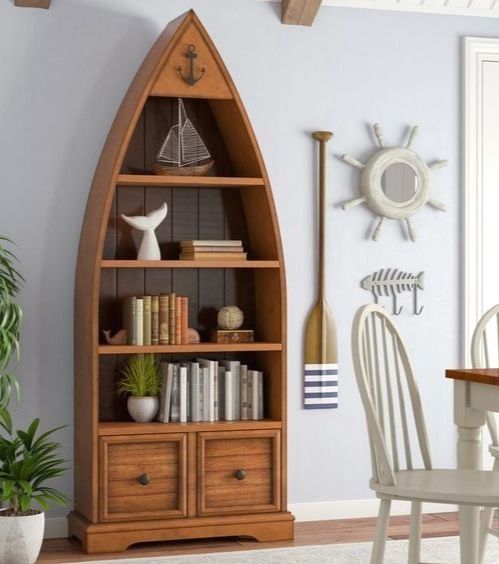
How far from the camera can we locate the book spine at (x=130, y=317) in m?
4.22

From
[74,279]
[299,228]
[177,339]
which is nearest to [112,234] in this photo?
[74,279]

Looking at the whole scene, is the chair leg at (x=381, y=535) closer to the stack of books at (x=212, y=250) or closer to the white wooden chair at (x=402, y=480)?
the white wooden chair at (x=402, y=480)

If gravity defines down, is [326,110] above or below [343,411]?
above

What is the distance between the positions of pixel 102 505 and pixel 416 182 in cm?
198

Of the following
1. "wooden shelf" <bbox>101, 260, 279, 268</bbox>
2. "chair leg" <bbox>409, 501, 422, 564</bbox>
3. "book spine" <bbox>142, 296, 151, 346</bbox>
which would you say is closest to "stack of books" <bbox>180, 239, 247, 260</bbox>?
"wooden shelf" <bbox>101, 260, 279, 268</bbox>

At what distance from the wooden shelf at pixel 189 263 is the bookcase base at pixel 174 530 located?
3.22 ft

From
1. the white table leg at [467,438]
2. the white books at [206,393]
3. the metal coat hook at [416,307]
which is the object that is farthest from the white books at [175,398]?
the white table leg at [467,438]

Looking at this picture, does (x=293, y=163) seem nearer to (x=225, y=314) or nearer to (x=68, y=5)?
(x=225, y=314)

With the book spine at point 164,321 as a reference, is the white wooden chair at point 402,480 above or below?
below

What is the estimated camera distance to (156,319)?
4.25 m

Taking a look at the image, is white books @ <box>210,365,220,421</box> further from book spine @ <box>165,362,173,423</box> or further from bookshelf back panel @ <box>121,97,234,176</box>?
bookshelf back panel @ <box>121,97,234,176</box>

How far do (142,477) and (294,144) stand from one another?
5.17ft

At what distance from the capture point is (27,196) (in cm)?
435

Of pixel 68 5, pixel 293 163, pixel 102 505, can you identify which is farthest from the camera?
pixel 293 163
